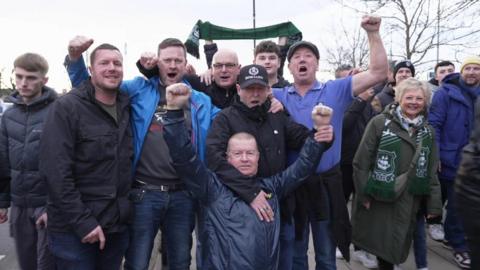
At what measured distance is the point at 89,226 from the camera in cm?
257

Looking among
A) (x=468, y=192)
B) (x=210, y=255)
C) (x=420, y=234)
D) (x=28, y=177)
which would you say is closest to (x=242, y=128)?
(x=210, y=255)

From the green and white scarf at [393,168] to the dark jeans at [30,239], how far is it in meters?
2.66

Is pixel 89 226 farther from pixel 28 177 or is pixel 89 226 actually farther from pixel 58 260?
pixel 28 177

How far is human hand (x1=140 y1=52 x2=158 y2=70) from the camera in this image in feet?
10.1

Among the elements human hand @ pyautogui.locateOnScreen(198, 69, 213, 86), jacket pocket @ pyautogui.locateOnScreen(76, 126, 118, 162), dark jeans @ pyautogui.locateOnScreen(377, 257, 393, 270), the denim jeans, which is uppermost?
human hand @ pyautogui.locateOnScreen(198, 69, 213, 86)

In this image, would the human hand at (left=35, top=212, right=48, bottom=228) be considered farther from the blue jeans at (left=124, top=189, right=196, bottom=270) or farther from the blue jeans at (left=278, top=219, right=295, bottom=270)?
the blue jeans at (left=278, top=219, right=295, bottom=270)

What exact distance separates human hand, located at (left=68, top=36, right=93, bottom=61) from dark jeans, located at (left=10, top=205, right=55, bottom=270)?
1.18 m

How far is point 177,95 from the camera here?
2.42 metres

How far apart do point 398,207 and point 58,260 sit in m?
2.78

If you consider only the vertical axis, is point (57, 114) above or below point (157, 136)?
above

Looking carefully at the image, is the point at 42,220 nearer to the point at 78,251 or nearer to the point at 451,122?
the point at 78,251

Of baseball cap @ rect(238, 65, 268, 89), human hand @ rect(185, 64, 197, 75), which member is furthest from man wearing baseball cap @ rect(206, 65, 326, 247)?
human hand @ rect(185, 64, 197, 75)

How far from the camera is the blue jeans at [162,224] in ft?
9.75

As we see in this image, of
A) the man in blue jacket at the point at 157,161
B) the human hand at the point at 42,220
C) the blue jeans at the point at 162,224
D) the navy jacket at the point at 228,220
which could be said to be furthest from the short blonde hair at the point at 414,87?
the human hand at the point at 42,220
